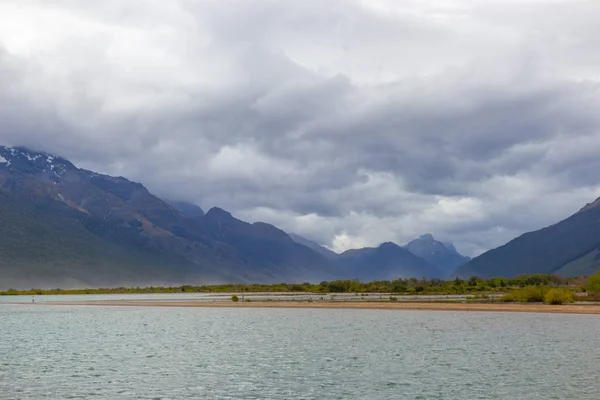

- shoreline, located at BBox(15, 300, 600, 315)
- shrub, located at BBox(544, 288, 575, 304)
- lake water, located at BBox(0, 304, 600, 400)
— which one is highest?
shrub, located at BBox(544, 288, 575, 304)

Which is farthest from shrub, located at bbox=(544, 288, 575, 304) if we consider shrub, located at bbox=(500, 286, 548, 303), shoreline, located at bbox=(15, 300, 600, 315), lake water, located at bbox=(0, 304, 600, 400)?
lake water, located at bbox=(0, 304, 600, 400)

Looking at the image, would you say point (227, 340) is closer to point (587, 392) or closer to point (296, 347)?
point (296, 347)

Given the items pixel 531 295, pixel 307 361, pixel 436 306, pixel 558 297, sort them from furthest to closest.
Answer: pixel 531 295 → pixel 436 306 → pixel 558 297 → pixel 307 361

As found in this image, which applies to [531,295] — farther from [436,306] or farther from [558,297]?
[436,306]

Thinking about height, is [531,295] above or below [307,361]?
above

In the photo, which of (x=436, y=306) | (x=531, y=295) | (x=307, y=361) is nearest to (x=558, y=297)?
(x=531, y=295)

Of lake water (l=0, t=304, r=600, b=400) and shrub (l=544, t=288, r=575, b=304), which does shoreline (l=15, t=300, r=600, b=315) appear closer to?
shrub (l=544, t=288, r=575, b=304)

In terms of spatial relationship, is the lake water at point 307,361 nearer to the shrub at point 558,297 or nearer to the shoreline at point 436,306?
the shoreline at point 436,306

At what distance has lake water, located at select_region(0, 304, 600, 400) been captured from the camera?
A: 41.0 m

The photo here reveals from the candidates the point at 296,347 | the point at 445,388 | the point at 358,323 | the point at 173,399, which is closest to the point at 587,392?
the point at 445,388

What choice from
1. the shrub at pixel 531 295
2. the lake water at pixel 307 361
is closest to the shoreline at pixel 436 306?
the shrub at pixel 531 295

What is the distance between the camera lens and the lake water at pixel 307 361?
41.0 m

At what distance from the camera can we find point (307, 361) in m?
54.8

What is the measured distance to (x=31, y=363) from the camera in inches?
2133
